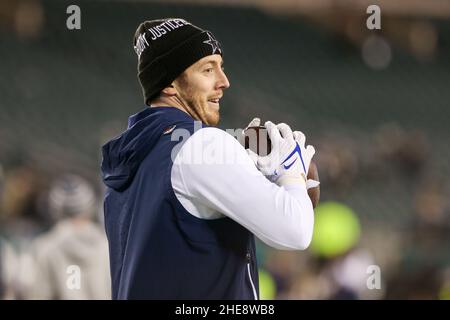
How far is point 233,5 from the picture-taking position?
8664 mm

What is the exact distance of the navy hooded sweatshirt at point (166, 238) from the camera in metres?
2.02

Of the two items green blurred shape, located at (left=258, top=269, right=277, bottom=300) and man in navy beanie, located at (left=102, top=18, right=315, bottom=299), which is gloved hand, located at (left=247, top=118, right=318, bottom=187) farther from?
green blurred shape, located at (left=258, top=269, right=277, bottom=300)

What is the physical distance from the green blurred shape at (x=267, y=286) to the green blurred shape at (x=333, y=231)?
0.40 m

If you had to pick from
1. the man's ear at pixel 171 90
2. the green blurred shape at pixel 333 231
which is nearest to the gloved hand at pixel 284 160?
the man's ear at pixel 171 90

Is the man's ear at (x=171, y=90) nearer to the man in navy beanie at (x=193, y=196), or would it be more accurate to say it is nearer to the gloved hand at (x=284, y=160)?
the man in navy beanie at (x=193, y=196)

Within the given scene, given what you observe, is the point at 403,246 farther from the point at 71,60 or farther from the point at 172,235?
the point at 172,235

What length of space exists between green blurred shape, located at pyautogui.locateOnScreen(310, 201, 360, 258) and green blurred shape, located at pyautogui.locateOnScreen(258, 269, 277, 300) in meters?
0.40

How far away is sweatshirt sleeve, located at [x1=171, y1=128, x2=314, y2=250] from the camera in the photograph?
6.36ft

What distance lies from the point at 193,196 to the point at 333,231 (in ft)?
15.3

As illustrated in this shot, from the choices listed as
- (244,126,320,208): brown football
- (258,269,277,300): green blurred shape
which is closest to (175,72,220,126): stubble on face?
(244,126,320,208): brown football

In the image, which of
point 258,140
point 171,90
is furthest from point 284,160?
point 171,90

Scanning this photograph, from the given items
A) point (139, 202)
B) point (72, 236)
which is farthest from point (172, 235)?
point (72, 236)

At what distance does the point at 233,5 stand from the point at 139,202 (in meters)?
6.81

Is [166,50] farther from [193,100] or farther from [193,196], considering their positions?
[193,196]
